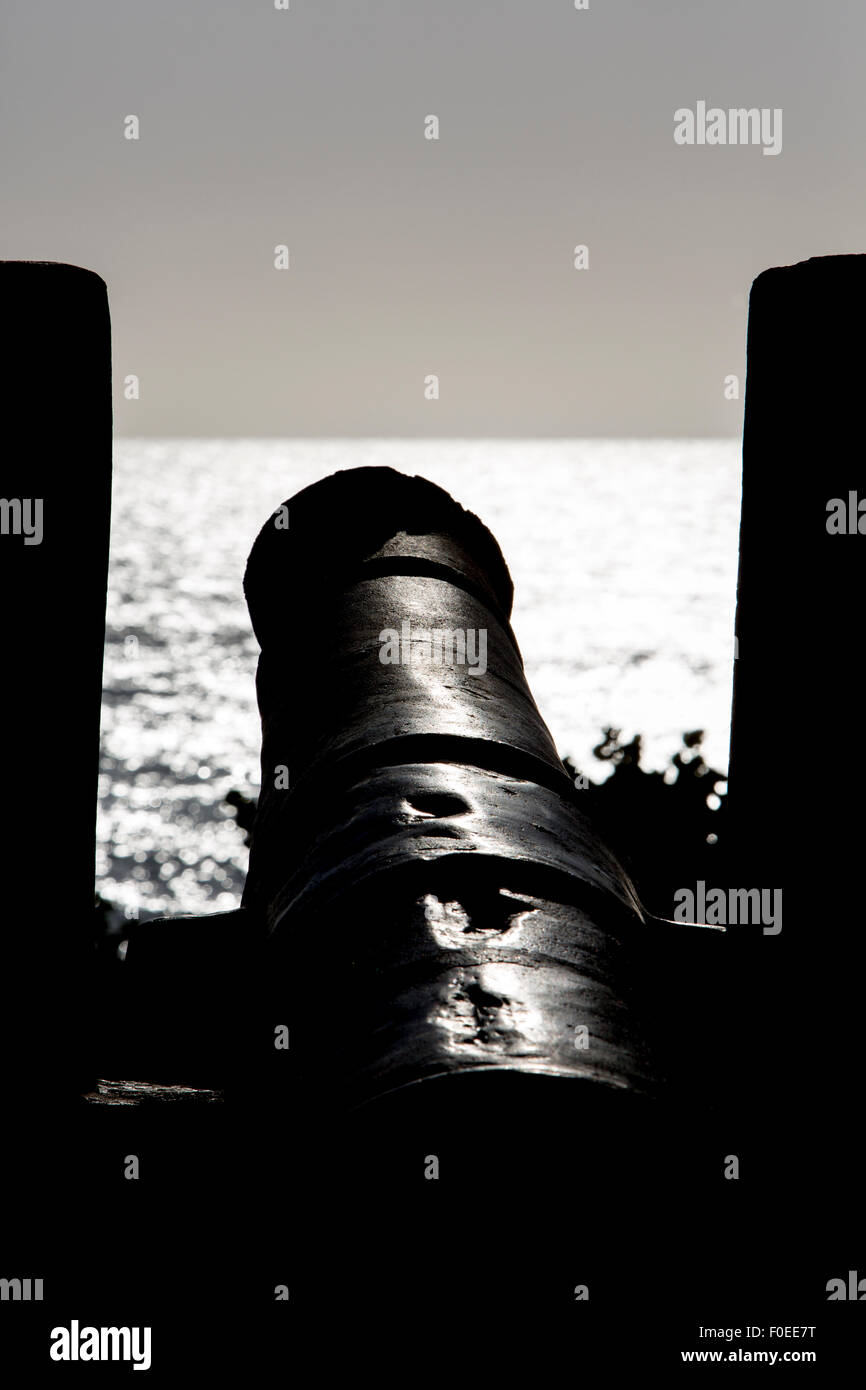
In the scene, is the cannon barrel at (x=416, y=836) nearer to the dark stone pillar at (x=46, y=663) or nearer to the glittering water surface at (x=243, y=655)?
the dark stone pillar at (x=46, y=663)

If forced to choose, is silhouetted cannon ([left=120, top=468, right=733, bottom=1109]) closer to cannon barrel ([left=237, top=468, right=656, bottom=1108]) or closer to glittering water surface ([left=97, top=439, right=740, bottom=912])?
cannon barrel ([left=237, top=468, right=656, bottom=1108])

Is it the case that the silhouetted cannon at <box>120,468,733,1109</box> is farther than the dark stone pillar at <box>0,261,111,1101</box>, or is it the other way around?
the dark stone pillar at <box>0,261,111,1101</box>

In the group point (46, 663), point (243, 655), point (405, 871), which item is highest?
point (243, 655)

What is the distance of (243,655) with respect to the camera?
194 feet

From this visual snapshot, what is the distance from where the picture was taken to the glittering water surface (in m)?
35.8

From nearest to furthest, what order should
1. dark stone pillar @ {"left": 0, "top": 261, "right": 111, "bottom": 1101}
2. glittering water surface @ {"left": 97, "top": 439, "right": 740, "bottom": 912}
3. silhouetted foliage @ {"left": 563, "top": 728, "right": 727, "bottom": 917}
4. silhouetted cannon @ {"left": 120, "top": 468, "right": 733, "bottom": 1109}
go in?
1. silhouetted cannon @ {"left": 120, "top": 468, "right": 733, "bottom": 1109}
2. dark stone pillar @ {"left": 0, "top": 261, "right": 111, "bottom": 1101}
3. silhouetted foliage @ {"left": 563, "top": 728, "right": 727, "bottom": 917}
4. glittering water surface @ {"left": 97, "top": 439, "right": 740, "bottom": 912}

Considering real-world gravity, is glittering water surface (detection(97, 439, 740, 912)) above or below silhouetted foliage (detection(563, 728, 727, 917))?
above

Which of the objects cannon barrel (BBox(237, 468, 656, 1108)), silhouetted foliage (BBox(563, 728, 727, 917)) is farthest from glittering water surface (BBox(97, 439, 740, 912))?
cannon barrel (BBox(237, 468, 656, 1108))

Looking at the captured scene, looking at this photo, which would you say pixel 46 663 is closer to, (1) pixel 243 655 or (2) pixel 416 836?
(2) pixel 416 836

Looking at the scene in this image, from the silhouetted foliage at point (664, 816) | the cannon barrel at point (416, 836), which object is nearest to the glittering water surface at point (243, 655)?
the silhouetted foliage at point (664, 816)

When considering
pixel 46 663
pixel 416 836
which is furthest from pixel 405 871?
pixel 46 663

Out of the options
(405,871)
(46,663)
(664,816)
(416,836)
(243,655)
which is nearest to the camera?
(405,871)

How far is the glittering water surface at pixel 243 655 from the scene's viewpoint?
35.8 meters

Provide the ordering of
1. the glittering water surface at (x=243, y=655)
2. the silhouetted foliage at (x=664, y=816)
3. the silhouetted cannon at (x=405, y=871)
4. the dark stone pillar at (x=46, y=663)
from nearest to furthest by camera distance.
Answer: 1. the silhouetted cannon at (x=405, y=871)
2. the dark stone pillar at (x=46, y=663)
3. the silhouetted foliage at (x=664, y=816)
4. the glittering water surface at (x=243, y=655)
